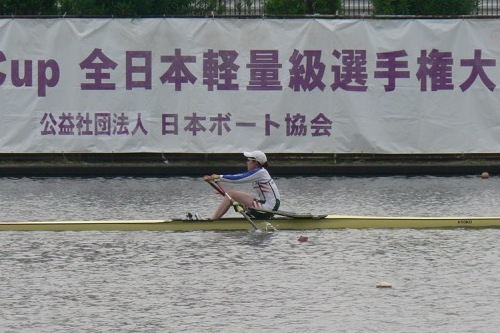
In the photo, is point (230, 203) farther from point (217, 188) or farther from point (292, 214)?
point (292, 214)

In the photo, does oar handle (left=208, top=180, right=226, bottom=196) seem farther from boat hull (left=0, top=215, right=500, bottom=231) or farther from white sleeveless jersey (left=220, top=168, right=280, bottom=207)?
boat hull (left=0, top=215, right=500, bottom=231)

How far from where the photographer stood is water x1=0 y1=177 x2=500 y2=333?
47.1 feet

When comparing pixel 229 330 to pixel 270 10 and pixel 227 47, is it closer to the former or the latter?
pixel 227 47

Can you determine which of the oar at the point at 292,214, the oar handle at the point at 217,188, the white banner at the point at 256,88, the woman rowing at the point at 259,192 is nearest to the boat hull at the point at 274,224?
the oar at the point at 292,214

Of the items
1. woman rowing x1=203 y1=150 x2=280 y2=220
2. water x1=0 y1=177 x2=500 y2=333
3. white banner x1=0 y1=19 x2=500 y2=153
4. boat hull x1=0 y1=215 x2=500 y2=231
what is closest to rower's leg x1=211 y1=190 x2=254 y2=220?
woman rowing x1=203 y1=150 x2=280 y2=220

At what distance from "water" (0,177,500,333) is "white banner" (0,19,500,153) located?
3.89 m

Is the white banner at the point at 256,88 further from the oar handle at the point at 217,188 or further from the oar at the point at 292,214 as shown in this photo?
the oar at the point at 292,214

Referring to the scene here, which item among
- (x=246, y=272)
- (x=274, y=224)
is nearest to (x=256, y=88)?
(x=274, y=224)

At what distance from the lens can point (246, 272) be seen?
17094 millimetres

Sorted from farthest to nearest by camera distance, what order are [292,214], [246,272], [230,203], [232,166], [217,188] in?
[232,166] → [217,188] → [230,203] → [292,214] → [246,272]

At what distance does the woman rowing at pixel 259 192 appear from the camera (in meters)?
20.7

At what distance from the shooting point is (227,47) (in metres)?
28.4

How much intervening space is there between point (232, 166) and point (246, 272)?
10740 mm

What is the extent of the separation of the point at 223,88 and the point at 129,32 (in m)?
2.03
